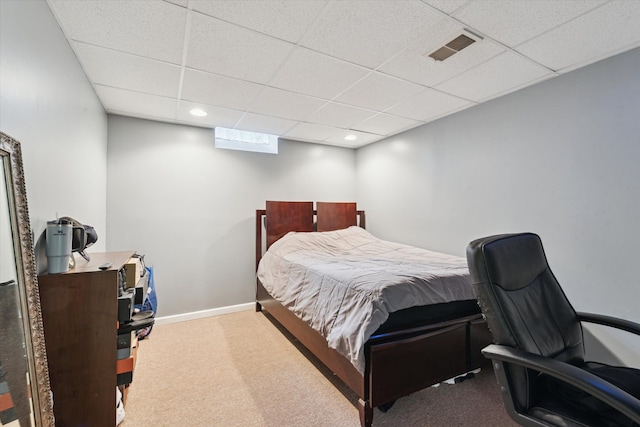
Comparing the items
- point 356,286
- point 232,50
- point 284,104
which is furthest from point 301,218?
point 232,50

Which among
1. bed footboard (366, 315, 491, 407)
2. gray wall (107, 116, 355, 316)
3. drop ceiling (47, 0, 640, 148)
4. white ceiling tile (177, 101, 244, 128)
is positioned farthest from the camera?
gray wall (107, 116, 355, 316)

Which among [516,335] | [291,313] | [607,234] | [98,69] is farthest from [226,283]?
[607,234]

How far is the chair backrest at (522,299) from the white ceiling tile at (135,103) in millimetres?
2911

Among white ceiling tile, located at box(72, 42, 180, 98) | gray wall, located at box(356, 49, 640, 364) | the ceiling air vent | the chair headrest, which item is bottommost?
the chair headrest

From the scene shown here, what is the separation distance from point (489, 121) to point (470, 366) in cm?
220

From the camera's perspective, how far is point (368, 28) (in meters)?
1.69

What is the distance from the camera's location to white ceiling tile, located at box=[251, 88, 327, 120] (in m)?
2.61

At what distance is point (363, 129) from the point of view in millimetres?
3660

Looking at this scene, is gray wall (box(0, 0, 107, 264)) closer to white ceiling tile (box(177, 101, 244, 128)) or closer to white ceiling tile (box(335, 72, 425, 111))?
white ceiling tile (box(177, 101, 244, 128))

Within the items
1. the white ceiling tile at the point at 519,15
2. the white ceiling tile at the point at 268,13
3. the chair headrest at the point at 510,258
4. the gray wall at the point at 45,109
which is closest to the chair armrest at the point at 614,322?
the chair headrest at the point at 510,258

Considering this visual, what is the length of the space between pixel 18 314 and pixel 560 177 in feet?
11.1

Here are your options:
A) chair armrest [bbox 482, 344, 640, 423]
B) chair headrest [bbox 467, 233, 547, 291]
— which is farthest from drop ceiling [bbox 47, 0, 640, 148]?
chair armrest [bbox 482, 344, 640, 423]

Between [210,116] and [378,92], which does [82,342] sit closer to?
[210,116]

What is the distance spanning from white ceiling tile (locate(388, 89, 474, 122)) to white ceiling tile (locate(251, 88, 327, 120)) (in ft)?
2.81
